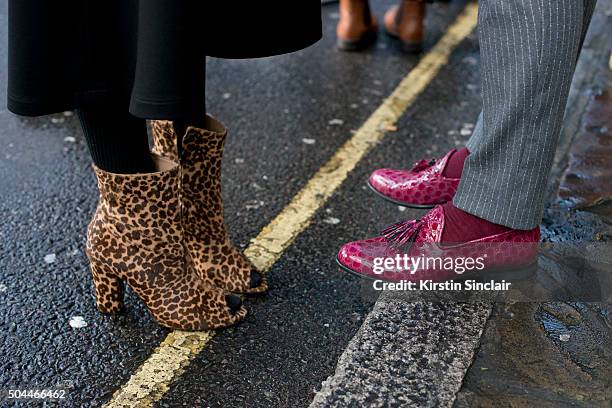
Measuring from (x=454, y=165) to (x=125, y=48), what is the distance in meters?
1.13

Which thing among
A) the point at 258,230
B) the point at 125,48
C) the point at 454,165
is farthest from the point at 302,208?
the point at 125,48

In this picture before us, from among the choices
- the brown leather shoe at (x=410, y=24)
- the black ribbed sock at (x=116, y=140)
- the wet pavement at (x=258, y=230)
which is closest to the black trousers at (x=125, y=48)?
the black ribbed sock at (x=116, y=140)

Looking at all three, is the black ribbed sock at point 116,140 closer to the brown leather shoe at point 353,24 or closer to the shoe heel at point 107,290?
the shoe heel at point 107,290

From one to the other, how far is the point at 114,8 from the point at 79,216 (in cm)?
102

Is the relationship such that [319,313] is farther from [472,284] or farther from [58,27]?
[58,27]

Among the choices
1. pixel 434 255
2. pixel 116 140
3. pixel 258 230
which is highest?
pixel 116 140

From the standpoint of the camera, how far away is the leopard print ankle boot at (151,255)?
6.06 feet

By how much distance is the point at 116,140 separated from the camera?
181 cm

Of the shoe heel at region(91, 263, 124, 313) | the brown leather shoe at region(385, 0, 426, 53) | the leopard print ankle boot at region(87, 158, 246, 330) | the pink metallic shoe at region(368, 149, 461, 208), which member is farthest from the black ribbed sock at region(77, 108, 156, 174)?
the brown leather shoe at region(385, 0, 426, 53)

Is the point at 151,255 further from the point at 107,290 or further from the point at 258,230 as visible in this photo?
the point at 258,230

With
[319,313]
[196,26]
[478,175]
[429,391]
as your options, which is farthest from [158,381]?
[478,175]

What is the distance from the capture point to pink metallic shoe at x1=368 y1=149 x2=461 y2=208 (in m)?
2.46

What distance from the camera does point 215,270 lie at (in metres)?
2.13

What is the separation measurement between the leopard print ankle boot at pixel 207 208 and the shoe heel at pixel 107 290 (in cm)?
21
